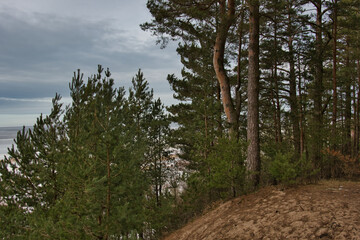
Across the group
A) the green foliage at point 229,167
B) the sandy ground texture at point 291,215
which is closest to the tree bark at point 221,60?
the green foliage at point 229,167

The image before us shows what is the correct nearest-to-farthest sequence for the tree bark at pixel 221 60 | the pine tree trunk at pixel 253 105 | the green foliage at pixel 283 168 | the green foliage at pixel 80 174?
the green foliage at pixel 80 174
the green foliage at pixel 283 168
the pine tree trunk at pixel 253 105
the tree bark at pixel 221 60

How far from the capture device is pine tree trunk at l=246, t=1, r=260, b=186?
757 cm

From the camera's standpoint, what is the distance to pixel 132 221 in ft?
18.6

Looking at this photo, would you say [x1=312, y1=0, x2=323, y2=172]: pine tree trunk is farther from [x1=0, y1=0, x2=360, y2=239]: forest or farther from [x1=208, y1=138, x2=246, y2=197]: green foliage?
[x1=208, y1=138, x2=246, y2=197]: green foliage

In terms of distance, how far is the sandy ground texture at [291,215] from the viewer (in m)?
3.95

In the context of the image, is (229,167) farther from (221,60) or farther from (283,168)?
(221,60)

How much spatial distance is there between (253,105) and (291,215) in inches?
157

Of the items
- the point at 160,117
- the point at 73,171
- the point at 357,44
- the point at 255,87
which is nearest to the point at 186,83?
the point at 160,117

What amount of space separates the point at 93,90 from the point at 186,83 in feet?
30.7

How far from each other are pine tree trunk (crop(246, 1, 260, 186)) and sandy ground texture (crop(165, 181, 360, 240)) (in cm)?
101

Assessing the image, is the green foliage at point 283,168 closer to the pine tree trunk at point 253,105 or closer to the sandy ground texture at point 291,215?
the sandy ground texture at point 291,215

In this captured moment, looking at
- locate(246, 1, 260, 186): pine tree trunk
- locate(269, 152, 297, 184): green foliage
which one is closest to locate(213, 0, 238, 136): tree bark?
locate(246, 1, 260, 186): pine tree trunk

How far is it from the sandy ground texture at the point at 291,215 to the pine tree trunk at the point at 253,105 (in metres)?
1.01

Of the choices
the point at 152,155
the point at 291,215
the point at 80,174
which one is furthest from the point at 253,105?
the point at 152,155
